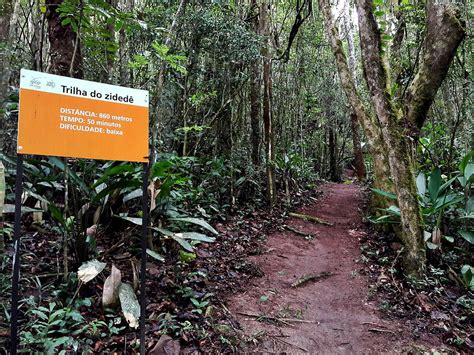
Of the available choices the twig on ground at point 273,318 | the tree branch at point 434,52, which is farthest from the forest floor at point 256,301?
the tree branch at point 434,52

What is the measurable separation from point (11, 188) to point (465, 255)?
594 centimetres

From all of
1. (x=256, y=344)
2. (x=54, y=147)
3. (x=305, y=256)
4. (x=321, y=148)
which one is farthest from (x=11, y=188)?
(x=321, y=148)

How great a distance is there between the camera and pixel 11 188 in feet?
12.1

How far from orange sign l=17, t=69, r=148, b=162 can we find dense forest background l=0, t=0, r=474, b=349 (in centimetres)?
39

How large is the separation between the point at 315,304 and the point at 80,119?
321cm

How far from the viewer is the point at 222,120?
7.36 meters

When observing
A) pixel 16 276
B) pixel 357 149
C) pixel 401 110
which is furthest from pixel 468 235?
pixel 357 149

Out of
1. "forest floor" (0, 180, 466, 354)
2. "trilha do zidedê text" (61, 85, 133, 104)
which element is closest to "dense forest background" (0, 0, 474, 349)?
"forest floor" (0, 180, 466, 354)

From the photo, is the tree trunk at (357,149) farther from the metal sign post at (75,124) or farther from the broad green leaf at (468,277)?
→ the metal sign post at (75,124)

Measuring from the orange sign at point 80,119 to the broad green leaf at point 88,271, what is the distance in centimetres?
97

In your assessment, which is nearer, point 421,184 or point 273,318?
point 273,318

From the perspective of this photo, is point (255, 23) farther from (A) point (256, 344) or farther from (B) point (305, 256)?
(A) point (256, 344)

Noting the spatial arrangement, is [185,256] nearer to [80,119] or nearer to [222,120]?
[80,119]

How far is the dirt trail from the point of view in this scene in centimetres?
328
